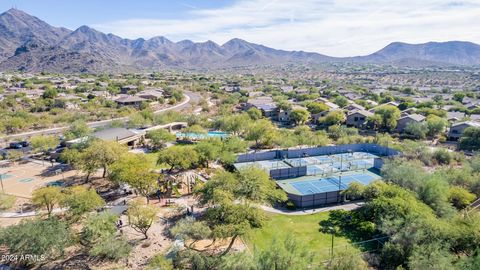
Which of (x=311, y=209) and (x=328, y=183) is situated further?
(x=328, y=183)

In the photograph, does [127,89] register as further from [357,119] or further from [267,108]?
[357,119]

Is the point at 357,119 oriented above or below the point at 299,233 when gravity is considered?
above

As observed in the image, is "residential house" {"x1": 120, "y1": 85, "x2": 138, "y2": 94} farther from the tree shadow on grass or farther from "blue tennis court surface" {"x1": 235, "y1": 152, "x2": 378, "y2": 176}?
the tree shadow on grass

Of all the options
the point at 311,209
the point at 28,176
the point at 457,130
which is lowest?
the point at 311,209

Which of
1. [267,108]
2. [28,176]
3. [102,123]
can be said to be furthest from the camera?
[267,108]

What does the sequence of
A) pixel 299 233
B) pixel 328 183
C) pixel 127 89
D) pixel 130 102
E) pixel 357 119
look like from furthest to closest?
pixel 127 89 < pixel 130 102 < pixel 357 119 < pixel 328 183 < pixel 299 233

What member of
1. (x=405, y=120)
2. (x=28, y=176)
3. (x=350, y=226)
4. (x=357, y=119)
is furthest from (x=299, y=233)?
(x=405, y=120)

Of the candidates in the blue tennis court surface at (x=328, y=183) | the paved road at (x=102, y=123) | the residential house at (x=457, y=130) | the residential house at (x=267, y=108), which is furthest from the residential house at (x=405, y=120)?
the paved road at (x=102, y=123)
